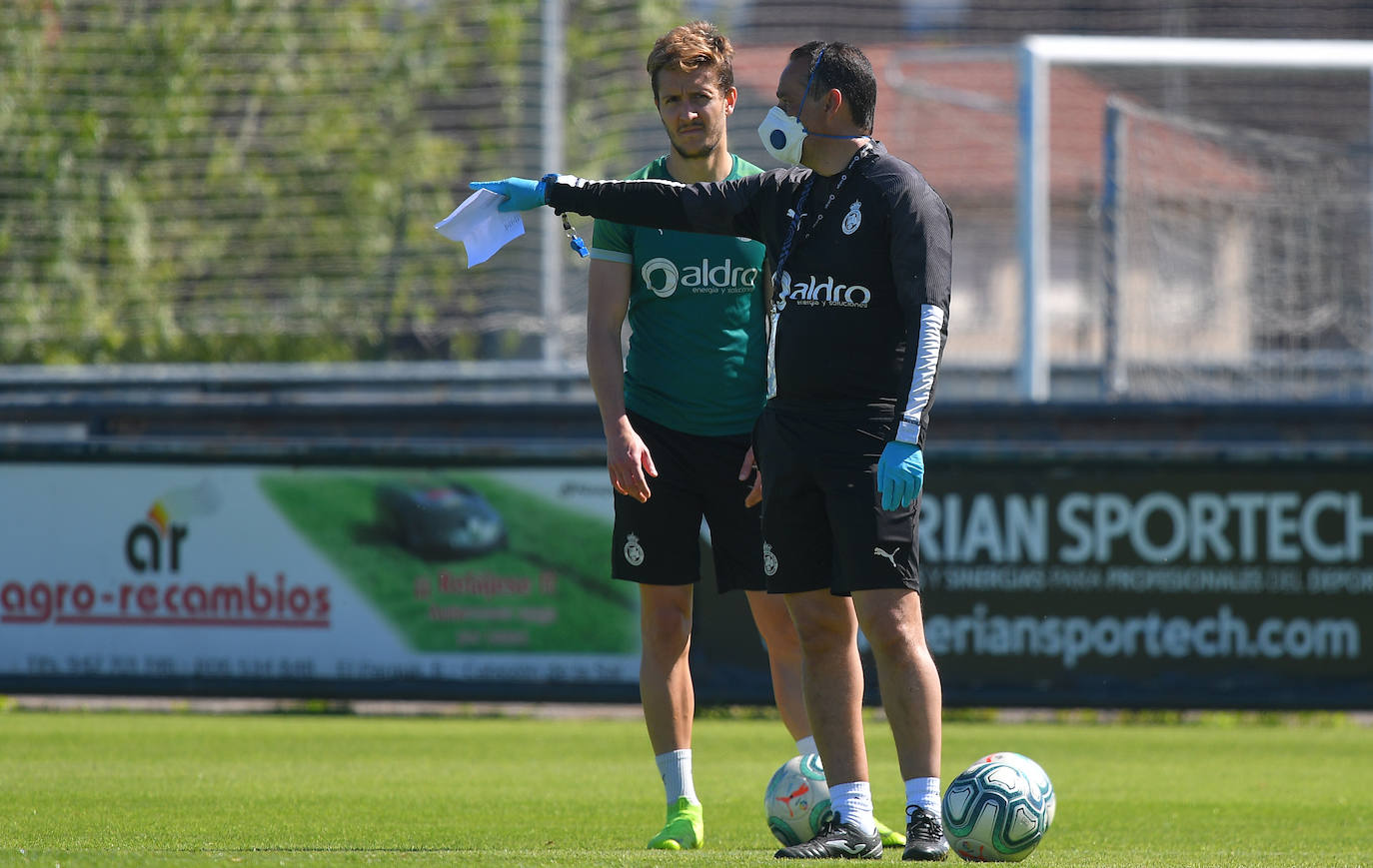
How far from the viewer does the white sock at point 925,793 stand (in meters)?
4.35

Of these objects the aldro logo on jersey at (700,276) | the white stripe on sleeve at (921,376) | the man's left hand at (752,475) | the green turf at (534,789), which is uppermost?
the aldro logo on jersey at (700,276)

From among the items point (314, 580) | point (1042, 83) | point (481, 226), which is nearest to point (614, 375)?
point (481, 226)

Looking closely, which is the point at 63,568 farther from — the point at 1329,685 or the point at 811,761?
the point at 1329,685

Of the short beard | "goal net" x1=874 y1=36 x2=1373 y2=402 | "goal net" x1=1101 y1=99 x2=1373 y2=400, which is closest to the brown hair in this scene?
the short beard

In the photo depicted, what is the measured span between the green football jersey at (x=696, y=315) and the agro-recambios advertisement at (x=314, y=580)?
4.45 meters

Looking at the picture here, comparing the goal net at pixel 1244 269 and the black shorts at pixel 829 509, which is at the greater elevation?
the goal net at pixel 1244 269

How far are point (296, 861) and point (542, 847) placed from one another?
3.80ft

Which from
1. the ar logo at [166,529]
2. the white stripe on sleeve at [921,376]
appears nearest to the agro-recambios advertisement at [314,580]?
the ar logo at [166,529]

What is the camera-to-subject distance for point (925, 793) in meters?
4.35

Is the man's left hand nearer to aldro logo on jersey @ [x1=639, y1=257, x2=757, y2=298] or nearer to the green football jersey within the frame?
the green football jersey

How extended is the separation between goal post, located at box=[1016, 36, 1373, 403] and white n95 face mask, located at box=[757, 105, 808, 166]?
20.5 feet

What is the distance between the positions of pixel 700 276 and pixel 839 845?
1888 millimetres

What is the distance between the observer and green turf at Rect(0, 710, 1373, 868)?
197 inches

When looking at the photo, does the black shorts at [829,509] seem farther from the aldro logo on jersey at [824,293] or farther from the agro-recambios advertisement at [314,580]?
the agro-recambios advertisement at [314,580]
